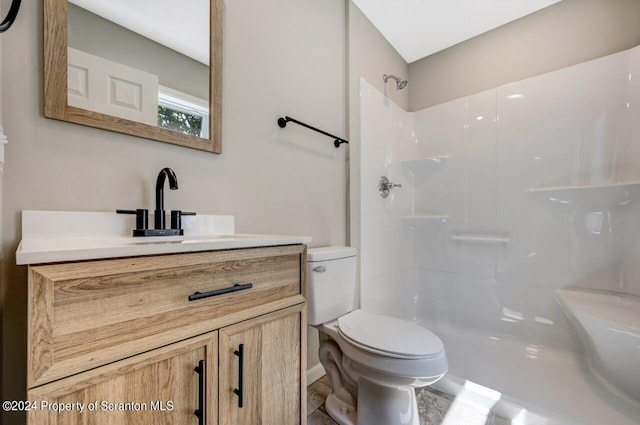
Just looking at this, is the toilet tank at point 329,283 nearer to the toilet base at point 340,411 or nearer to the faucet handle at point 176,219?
the toilet base at point 340,411

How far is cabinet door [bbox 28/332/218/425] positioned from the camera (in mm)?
477

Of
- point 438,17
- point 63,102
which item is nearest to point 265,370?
point 63,102

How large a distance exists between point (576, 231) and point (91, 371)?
2.46 metres

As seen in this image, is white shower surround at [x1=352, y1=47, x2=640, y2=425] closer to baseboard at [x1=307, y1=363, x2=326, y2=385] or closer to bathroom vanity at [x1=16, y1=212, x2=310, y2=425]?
baseboard at [x1=307, y1=363, x2=326, y2=385]

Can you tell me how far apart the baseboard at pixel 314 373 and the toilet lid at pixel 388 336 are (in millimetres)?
484

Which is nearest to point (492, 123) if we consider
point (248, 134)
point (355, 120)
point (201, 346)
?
point (355, 120)

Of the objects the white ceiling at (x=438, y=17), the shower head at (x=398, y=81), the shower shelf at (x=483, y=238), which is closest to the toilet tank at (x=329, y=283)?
the shower shelf at (x=483, y=238)

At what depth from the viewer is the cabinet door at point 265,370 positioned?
2.41 feet

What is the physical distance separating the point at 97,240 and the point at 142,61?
66 cm

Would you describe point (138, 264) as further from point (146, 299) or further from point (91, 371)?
point (91, 371)

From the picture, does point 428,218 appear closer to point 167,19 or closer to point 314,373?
point 314,373

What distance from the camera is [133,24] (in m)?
0.95

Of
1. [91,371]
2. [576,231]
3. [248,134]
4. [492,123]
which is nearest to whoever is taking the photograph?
[91,371]

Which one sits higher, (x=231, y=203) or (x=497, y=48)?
(x=497, y=48)
